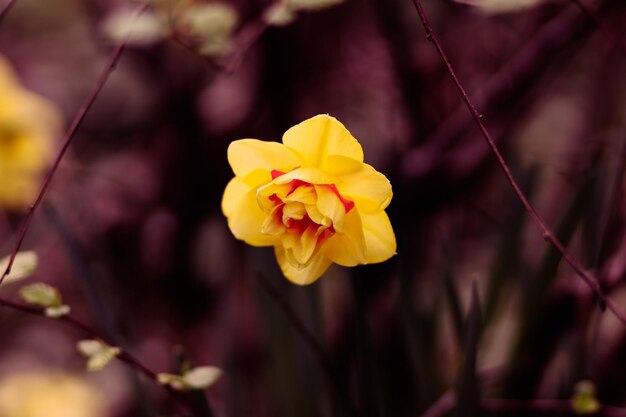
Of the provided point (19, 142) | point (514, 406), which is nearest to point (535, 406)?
point (514, 406)

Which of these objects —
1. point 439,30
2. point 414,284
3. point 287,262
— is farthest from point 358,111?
point 287,262

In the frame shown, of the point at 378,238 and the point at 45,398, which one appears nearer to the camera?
the point at 378,238

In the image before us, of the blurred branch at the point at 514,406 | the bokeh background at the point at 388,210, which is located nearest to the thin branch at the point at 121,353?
the bokeh background at the point at 388,210

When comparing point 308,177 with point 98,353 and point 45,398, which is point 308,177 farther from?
point 45,398

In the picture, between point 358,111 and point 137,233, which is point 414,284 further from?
point 358,111

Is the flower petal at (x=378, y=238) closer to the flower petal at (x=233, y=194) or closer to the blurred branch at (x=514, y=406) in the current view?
the flower petal at (x=233, y=194)

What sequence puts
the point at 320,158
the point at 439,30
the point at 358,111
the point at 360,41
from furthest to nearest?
the point at 358,111 → the point at 360,41 → the point at 439,30 → the point at 320,158
